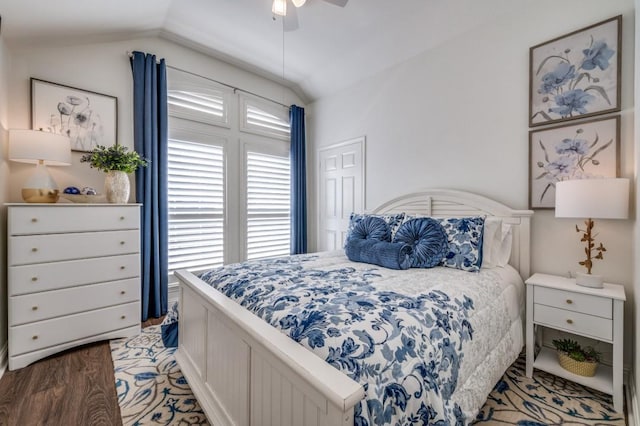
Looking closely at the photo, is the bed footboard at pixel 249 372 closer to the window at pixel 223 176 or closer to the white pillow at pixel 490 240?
the window at pixel 223 176

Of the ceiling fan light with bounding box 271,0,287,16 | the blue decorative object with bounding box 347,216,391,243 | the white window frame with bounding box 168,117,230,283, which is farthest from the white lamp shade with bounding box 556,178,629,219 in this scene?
the white window frame with bounding box 168,117,230,283

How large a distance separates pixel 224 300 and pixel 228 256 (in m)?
2.23

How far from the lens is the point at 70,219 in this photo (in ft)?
7.23

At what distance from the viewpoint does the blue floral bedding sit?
0.91 m

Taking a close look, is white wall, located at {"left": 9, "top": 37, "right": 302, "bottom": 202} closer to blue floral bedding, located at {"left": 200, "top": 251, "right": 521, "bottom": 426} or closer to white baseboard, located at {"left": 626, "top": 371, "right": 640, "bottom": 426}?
blue floral bedding, located at {"left": 200, "top": 251, "right": 521, "bottom": 426}

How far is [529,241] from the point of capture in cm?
222

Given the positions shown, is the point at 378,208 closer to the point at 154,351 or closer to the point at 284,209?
the point at 284,209

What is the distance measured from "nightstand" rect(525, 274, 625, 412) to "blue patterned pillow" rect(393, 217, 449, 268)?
0.62 m

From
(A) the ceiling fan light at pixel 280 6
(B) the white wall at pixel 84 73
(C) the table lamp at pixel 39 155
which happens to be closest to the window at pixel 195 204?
(B) the white wall at pixel 84 73

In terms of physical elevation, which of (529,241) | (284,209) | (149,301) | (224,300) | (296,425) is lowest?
(149,301)

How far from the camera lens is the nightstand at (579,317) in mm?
1598

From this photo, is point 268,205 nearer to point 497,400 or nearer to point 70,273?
point 70,273

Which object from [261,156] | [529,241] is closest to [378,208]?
[529,241]

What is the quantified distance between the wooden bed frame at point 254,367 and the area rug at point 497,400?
0.49 ft
